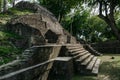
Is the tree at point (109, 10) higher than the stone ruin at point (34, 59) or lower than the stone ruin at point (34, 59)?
higher

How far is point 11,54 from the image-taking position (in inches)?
354

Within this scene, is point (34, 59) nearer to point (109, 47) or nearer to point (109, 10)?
point (109, 10)

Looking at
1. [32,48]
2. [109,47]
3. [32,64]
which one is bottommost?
[109,47]

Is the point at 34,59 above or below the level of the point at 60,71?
above

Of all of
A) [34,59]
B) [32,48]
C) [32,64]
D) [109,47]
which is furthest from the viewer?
[109,47]

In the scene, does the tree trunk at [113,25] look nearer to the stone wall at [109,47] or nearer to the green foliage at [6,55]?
the green foliage at [6,55]

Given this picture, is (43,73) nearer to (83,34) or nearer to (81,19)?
(81,19)

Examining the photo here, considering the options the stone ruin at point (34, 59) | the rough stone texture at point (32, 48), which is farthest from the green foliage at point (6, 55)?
the rough stone texture at point (32, 48)

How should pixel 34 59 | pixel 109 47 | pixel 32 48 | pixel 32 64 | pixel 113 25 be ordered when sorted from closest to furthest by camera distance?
pixel 32 64
pixel 34 59
pixel 32 48
pixel 113 25
pixel 109 47

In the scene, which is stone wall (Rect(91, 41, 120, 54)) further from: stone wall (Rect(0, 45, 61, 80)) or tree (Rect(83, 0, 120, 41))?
stone wall (Rect(0, 45, 61, 80))

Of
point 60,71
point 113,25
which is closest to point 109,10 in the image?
point 113,25

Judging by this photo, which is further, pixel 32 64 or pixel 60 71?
pixel 60 71

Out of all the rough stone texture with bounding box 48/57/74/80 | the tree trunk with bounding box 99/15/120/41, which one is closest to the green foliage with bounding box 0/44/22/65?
the rough stone texture with bounding box 48/57/74/80

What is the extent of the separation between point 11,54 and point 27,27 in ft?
17.4
